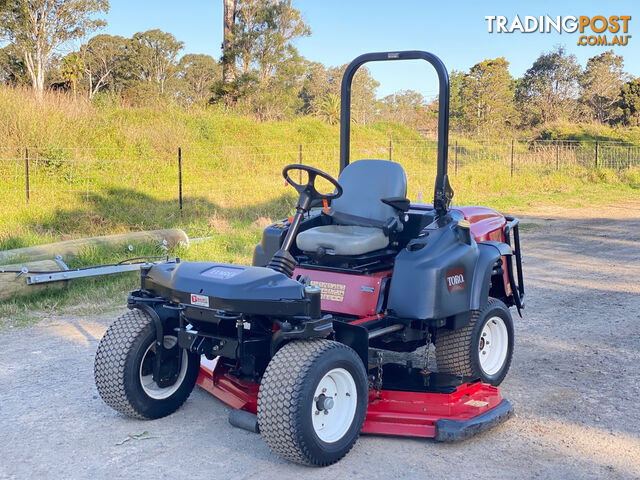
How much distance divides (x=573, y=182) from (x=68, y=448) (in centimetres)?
1863

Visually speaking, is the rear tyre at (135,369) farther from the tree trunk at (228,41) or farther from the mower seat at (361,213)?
the tree trunk at (228,41)

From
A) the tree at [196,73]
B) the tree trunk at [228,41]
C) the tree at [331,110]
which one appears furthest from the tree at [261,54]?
the tree at [196,73]

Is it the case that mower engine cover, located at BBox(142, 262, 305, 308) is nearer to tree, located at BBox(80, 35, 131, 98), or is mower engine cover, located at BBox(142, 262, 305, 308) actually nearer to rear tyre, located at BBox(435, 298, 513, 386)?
rear tyre, located at BBox(435, 298, 513, 386)

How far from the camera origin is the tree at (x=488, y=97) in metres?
41.3

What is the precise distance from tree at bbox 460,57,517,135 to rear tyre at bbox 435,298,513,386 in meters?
36.7

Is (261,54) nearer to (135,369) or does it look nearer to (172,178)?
(172,178)

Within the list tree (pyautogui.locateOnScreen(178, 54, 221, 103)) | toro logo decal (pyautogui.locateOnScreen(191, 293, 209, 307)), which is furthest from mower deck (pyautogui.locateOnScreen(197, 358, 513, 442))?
tree (pyautogui.locateOnScreen(178, 54, 221, 103))

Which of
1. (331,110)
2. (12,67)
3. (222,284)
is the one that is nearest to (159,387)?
(222,284)

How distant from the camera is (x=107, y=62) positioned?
127 feet

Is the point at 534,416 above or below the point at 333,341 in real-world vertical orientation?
below

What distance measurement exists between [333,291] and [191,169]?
1249 centimetres

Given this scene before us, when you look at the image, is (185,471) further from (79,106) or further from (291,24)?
(291,24)

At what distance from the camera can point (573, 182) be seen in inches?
799

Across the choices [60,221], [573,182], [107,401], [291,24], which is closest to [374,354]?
[107,401]
